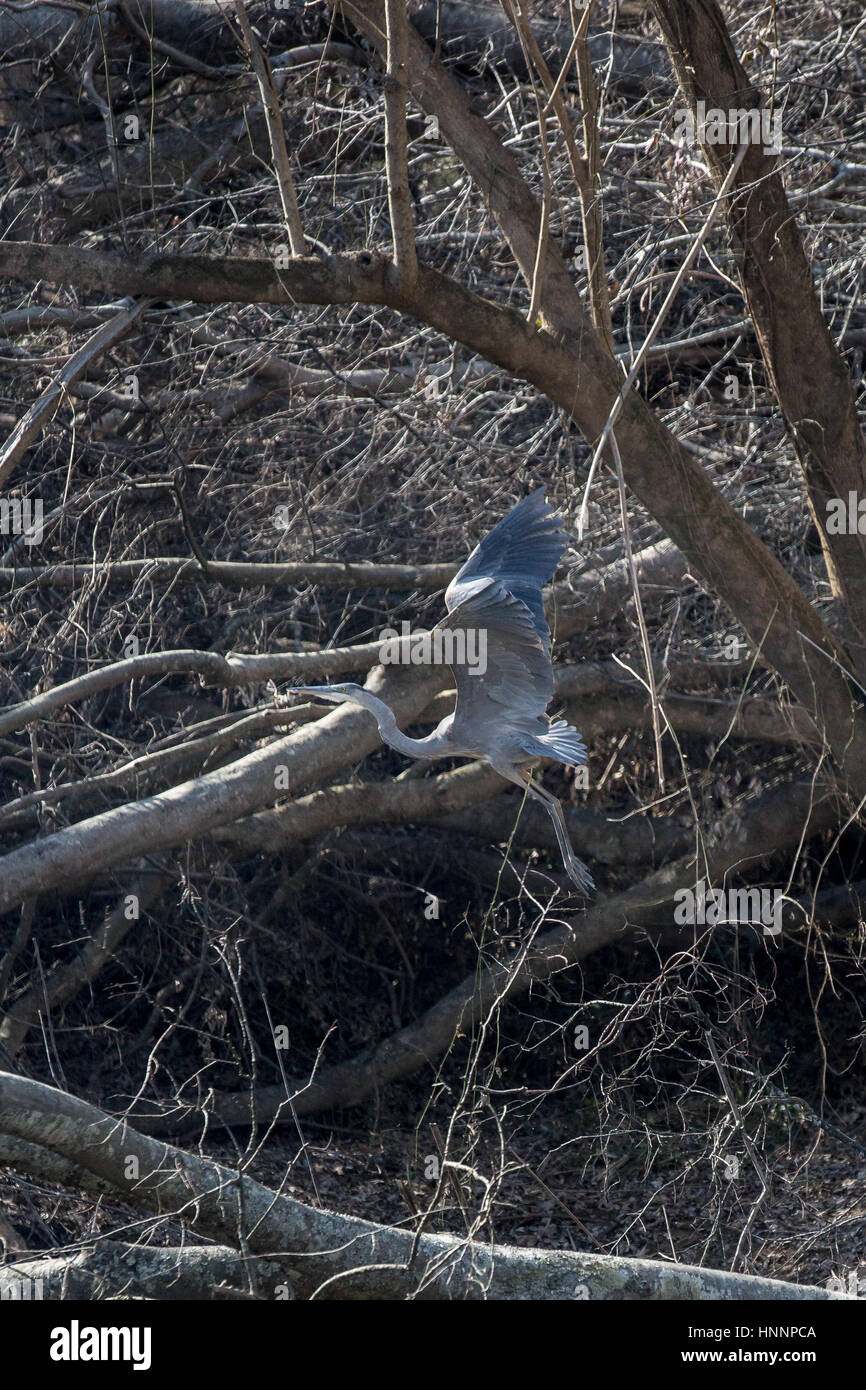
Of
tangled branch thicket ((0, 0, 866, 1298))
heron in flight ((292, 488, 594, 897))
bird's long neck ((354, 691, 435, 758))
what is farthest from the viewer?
tangled branch thicket ((0, 0, 866, 1298))

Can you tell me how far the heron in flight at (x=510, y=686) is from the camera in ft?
14.8

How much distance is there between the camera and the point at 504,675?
15.2 ft

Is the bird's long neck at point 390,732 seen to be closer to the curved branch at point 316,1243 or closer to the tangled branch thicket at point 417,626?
the curved branch at point 316,1243

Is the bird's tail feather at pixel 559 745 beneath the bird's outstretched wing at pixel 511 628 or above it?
beneath

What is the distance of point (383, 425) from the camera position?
7.85 m

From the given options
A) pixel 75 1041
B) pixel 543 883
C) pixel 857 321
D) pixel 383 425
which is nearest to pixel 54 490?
pixel 383 425

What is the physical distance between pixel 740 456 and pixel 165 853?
12.3 feet

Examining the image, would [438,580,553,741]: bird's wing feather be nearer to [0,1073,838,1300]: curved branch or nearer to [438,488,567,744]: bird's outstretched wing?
[438,488,567,744]: bird's outstretched wing

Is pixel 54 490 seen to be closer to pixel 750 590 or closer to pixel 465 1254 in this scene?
pixel 750 590

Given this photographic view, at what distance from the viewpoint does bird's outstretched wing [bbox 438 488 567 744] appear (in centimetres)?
438

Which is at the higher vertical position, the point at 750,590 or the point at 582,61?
the point at 582,61

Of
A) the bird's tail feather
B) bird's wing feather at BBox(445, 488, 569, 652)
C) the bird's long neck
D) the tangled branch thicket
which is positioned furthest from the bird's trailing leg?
the tangled branch thicket

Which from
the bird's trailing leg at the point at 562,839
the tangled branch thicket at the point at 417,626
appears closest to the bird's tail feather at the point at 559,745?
the bird's trailing leg at the point at 562,839

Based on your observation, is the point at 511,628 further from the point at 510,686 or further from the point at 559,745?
the point at 559,745
